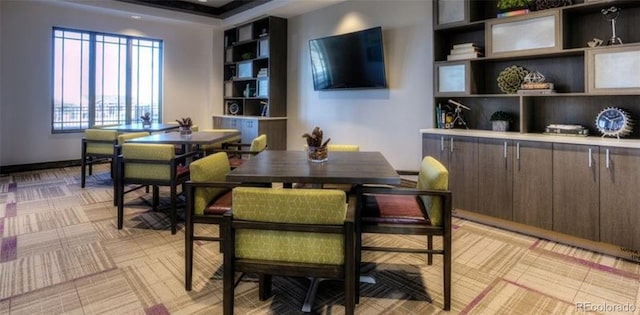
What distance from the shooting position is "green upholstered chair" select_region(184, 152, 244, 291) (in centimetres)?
225

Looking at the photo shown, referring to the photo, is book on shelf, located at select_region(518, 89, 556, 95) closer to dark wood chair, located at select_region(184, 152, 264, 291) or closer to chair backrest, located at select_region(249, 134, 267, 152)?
chair backrest, located at select_region(249, 134, 267, 152)

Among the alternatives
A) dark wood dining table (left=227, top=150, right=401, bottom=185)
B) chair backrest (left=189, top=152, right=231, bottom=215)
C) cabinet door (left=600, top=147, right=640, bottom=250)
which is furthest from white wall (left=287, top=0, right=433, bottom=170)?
chair backrest (left=189, top=152, right=231, bottom=215)

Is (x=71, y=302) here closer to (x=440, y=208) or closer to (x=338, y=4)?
(x=440, y=208)

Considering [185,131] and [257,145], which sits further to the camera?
[185,131]

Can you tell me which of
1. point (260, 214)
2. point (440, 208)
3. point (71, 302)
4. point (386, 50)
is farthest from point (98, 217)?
point (386, 50)

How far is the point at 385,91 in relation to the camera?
5.10 metres

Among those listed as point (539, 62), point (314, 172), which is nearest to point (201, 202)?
point (314, 172)

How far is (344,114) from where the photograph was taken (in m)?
5.73

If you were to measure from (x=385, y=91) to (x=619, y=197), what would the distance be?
9.60 feet

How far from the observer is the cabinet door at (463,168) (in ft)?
12.1

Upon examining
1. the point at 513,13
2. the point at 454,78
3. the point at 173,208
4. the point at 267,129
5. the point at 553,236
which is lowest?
the point at 553,236

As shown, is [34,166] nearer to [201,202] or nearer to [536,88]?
[201,202]

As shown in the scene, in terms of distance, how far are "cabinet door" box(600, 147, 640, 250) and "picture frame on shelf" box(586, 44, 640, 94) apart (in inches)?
19.6

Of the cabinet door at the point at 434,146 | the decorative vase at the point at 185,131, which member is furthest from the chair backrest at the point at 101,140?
the cabinet door at the point at 434,146
